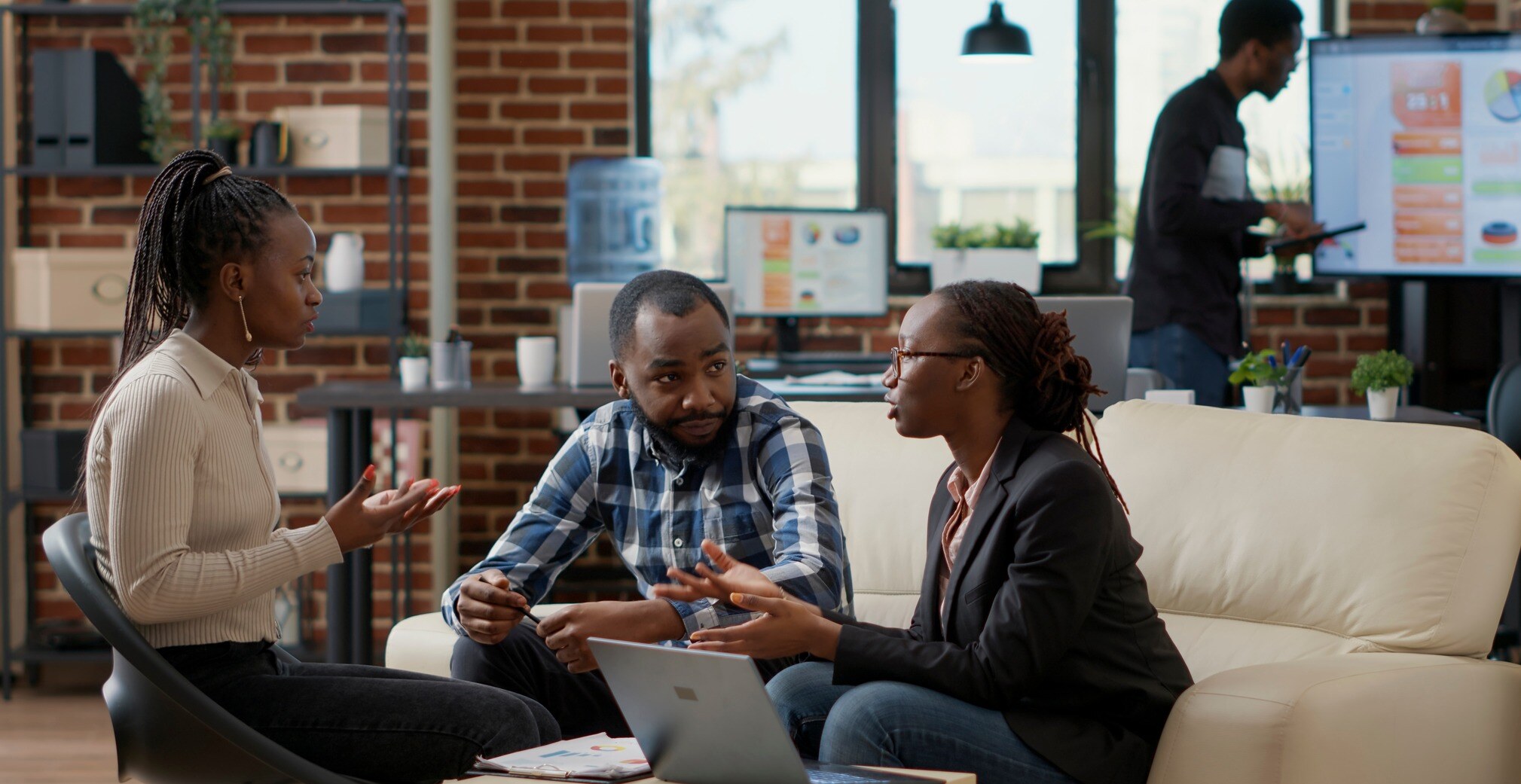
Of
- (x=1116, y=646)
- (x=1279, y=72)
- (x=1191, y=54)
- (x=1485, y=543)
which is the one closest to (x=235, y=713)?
(x=1116, y=646)

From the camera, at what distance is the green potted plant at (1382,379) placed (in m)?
3.15

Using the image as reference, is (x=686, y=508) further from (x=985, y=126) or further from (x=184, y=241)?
(x=985, y=126)

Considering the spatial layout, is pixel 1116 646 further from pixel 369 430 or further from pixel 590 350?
pixel 369 430

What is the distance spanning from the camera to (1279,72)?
11.8 feet

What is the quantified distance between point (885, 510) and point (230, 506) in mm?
1085

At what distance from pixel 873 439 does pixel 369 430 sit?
156 cm

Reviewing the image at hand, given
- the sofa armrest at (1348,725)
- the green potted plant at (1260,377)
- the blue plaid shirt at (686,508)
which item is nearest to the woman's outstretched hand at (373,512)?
the blue plaid shirt at (686,508)

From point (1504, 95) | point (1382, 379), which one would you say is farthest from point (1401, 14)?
point (1382, 379)

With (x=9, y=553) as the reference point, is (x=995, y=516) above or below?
above

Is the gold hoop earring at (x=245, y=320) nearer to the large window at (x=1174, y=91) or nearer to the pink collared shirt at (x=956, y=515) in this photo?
the pink collared shirt at (x=956, y=515)

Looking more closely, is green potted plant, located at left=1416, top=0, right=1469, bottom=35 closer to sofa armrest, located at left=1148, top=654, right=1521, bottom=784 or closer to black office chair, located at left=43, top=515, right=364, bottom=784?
sofa armrest, located at left=1148, top=654, right=1521, bottom=784

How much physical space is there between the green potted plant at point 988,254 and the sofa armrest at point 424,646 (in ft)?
8.80

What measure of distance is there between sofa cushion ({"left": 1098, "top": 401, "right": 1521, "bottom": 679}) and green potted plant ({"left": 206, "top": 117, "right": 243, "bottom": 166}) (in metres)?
2.80

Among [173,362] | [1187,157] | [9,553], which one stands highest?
[1187,157]
